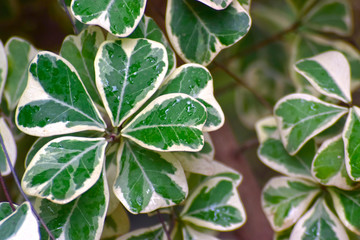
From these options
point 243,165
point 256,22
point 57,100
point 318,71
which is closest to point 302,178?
point 318,71

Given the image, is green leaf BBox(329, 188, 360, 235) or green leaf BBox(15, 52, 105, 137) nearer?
green leaf BBox(15, 52, 105, 137)

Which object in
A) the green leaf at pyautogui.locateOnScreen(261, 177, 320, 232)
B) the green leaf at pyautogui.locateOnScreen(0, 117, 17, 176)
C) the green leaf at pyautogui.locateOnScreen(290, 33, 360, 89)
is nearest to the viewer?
the green leaf at pyautogui.locateOnScreen(0, 117, 17, 176)

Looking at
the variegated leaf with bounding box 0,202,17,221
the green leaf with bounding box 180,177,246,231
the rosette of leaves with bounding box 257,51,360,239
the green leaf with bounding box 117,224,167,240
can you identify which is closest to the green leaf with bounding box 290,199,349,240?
the rosette of leaves with bounding box 257,51,360,239

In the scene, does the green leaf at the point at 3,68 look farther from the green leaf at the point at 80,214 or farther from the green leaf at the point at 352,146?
the green leaf at the point at 352,146

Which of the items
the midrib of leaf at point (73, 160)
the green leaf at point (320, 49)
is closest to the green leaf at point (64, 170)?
the midrib of leaf at point (73, 160)

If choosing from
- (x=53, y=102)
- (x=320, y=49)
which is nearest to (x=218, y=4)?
(x=53, y=102)

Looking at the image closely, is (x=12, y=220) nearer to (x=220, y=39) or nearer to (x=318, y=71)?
(x=220, y=39)

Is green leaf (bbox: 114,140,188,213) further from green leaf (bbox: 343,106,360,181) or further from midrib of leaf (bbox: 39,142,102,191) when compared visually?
green leaf (bbox: 343,106,360,181)
